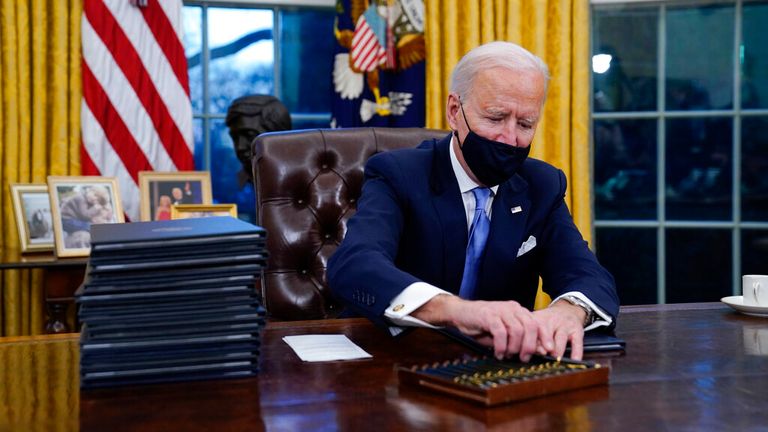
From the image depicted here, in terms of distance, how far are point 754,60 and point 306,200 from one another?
2421 millimetres

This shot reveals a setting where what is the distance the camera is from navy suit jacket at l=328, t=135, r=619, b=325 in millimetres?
1872

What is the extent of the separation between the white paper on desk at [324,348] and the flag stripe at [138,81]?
7.24ft

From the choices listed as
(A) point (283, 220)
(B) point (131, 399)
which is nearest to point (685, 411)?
(B) point (131, 399)

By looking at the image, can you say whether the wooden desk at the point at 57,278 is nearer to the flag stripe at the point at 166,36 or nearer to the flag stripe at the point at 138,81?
the flag stripe at the point at 138,81

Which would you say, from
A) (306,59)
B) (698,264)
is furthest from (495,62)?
(698,264)

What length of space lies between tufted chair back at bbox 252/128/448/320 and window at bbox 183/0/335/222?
1463mm

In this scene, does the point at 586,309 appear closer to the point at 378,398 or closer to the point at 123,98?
the point at 378,398

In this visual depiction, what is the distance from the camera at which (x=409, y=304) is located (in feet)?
4.74

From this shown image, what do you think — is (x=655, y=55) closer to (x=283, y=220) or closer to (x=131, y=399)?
(x=283, y=220)

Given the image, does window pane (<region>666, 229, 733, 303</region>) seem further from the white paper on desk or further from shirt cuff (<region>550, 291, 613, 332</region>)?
the white paper on desk

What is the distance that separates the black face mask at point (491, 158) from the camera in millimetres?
1880

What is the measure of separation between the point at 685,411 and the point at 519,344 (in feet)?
0.99

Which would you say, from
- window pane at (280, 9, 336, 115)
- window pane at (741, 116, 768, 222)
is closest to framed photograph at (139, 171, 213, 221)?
window pane at (280, 9, 336, 115)

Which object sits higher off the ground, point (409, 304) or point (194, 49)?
point (194, 49)
